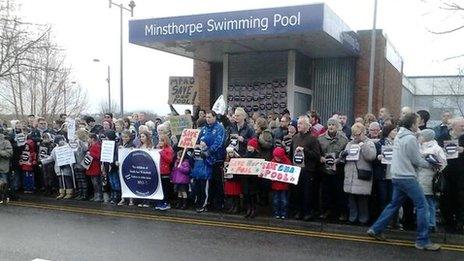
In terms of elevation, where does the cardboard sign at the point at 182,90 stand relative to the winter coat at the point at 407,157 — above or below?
above

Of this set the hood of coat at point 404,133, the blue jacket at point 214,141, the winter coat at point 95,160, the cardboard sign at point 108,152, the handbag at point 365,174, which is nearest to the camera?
the hood of coat at point 404,133

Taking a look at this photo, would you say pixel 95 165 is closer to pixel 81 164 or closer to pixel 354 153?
pixel 81 164

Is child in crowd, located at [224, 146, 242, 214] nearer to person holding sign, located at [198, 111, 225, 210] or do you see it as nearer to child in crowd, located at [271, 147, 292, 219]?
person holding sign, located at [198, 111, 225, 210]

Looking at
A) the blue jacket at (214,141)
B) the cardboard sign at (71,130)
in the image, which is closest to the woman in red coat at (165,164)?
the blue jacket at (214,141)

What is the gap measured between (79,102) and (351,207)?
33.8m

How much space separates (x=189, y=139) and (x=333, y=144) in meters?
2.89

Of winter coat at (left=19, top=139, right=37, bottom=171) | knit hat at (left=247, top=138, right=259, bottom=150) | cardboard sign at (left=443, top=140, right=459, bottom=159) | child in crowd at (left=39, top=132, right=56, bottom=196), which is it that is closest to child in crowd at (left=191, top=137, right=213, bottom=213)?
knit hat at (left=247, top=138, right=259, bottom=150)

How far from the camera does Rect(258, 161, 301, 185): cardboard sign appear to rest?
8.50 meters

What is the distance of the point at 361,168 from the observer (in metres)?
8.06

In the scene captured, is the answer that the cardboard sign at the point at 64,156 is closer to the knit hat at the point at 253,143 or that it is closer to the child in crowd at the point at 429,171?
the knit hat at the point at 253,143

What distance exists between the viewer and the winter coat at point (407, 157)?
6.84 m

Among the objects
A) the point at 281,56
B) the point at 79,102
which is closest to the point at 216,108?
the point at 281,56

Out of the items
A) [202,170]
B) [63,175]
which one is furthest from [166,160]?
[63,175]

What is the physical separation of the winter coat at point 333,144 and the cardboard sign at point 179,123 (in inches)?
143
